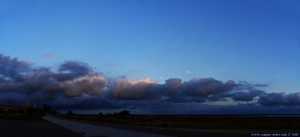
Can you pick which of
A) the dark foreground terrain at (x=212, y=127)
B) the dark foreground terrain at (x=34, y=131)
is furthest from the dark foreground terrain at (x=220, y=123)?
the dark foreground terrain at (x=34, y=131)

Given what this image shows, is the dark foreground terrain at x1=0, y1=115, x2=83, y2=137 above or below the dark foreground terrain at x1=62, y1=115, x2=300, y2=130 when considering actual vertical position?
below

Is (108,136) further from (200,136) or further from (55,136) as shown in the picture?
(200,136)

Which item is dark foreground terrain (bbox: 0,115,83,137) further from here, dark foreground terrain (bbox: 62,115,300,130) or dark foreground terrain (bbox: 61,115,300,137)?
dark foreground terrain (bbox: 62,115,300,130)

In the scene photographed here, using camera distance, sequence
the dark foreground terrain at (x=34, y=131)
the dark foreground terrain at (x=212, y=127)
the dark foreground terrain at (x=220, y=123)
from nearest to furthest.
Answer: the dark foreground terrain at (x=34, y=131)
the dark foreground terrain at (x=212, y=127)
the dark foreground terrain at (x=220, y=123)

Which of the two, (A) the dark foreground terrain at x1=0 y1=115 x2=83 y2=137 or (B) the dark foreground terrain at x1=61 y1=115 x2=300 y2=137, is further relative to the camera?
(B) the dark foreground terrain at x1=61 y1=115 x2=300 y2=137

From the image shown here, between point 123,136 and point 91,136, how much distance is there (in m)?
2.81

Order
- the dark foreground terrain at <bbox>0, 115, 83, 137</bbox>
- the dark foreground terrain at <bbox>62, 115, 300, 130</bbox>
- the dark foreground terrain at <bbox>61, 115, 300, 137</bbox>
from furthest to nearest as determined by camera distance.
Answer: the dark foreground terrain at <bbox>62, 115, 300, 130</bbox> → the dark foreground terrain at <bbox>61, 115, 300, 137</bbox> → the dark foreground terrain at <bbox>0, 115, 83, 137</bbox>

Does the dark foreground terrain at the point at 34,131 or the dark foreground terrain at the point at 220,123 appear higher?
the dark foreground terrain at the point at 220,123

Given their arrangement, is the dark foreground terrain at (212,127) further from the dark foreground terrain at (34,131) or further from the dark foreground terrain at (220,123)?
the dark foreground terrain at (34,131)

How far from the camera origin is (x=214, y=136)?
128 feet

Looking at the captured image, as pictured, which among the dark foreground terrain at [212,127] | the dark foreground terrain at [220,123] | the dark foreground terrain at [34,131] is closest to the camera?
the dark foreground terrain at [34,131]

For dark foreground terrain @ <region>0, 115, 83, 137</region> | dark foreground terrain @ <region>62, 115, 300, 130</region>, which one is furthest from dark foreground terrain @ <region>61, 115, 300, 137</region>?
dark foreground terrain @ <region>0, 115, 83, 137</region>

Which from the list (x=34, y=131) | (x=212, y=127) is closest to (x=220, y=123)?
(x=212, y=127)

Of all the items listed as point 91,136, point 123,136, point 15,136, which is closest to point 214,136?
point 123,136
